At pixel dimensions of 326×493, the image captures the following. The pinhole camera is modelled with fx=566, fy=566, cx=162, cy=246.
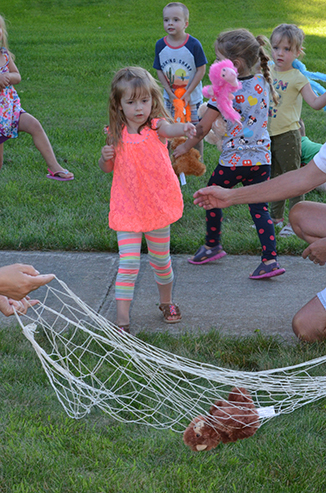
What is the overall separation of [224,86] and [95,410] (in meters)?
2.20

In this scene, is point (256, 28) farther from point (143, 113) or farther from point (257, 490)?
point (257, 490)

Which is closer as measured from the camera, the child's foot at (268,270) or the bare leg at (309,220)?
the bare leg at (309,220)

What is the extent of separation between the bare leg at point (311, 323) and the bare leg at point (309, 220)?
0.49m

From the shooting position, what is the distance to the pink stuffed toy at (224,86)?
365 cm

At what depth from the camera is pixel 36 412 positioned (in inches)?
106

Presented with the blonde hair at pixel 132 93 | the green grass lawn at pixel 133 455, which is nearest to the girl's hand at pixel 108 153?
the blonde hair at pixel 132 93

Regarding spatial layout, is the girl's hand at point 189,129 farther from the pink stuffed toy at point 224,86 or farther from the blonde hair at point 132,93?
the pink stuffed toy at point 224,86

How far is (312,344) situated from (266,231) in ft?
3.72

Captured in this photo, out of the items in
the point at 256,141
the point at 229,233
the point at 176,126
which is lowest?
the point at 229,233

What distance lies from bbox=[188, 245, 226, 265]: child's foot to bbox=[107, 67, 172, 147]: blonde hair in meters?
1.25

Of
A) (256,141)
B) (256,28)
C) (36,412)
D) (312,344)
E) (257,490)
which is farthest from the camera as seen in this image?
(256,28)

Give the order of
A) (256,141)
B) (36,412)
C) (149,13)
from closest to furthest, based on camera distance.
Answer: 1. (36,412)
2. (256,141)
3. (149,13)

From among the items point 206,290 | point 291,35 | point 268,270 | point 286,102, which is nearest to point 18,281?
point 206,290

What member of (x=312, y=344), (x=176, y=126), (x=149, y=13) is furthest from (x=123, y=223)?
(x=149, y=13)
